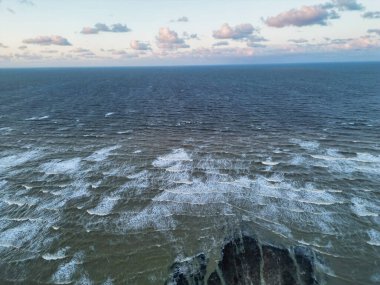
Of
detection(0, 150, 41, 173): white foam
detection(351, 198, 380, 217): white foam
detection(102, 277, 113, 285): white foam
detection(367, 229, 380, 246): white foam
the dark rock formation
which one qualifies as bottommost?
detection(0, 150, 41, 173): white foam

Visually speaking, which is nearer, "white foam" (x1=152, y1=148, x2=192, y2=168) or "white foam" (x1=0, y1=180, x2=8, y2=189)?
"white foam" (x1=0, y1=180, x2=8, y2=189)

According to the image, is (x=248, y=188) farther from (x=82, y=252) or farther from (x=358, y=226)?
(x=82, y=252)

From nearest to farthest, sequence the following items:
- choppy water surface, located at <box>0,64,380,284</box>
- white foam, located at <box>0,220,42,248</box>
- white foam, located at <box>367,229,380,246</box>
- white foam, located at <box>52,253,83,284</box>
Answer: white foam, located at <box>52,253,83,284</box> < choppy water surface, located at <box>0,64,380,284</box> < white foam, located at <box>367,229,380,246</box> < white foam, located at <box>0,220,42,248</box>

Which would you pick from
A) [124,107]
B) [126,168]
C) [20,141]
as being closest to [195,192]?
[126,168]

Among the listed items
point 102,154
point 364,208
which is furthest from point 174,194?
point 364,208

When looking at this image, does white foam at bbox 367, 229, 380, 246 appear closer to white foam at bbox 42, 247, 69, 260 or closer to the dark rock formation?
the dark rock formation

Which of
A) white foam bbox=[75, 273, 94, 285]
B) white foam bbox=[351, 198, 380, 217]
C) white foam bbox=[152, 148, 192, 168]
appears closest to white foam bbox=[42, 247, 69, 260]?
white foam bbox=[75, 273, 94, 285]

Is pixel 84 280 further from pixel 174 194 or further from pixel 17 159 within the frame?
pixel 17 159
